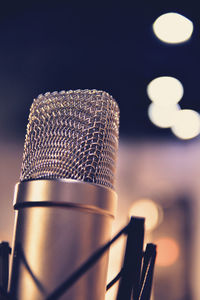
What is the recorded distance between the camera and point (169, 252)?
351 centimetres

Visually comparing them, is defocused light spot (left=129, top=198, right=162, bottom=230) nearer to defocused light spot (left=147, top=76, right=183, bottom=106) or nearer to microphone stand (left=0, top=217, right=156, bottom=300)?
defocused light spot (left=147, top=76, right=183, bottom=106)

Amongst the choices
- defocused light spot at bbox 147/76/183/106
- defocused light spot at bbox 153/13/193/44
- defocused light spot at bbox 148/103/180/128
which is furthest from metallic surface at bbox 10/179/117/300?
defocused light spot at bbox 148/103/180/128

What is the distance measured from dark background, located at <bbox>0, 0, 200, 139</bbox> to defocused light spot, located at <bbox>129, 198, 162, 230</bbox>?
3.84ft

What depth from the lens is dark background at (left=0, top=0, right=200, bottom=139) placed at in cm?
164

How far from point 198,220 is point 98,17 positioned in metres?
2.48

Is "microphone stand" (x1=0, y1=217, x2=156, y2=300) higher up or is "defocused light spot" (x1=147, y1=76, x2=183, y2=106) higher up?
"defocused light spot" (x1=147, y1=76, x2=183, y2=106)

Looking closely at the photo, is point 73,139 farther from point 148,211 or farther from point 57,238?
point 148,211

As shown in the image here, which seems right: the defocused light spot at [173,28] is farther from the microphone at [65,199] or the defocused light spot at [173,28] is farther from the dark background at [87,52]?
the microphone at [65,199]

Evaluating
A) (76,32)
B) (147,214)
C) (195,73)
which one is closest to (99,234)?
(76,32)

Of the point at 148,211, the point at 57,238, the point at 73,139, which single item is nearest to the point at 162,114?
the point at 148,211

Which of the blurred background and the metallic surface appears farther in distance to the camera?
the blurred background

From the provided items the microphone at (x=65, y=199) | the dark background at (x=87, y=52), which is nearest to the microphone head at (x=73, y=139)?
the microphone at (x=65, y=199)

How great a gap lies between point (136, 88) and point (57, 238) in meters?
2.34

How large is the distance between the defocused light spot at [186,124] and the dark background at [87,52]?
0.44 feet
